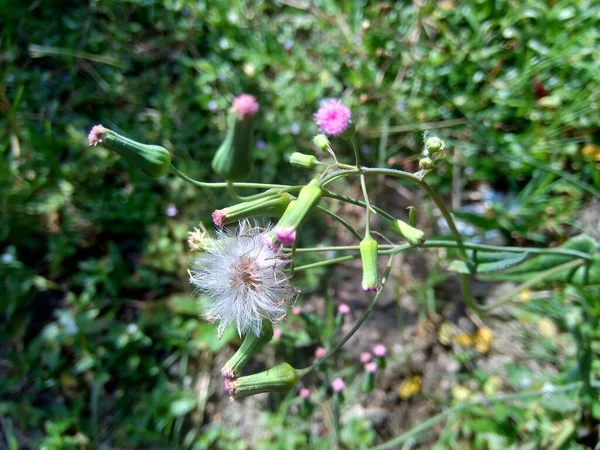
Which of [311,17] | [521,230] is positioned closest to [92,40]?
[311,17]

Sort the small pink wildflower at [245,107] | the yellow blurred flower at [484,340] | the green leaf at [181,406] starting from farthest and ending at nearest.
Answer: the yellow blurred flower at [484,340]
the green leaf at [181,406]
the small pink wildflower at [245,107]

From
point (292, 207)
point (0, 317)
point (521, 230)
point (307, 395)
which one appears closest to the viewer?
point (292, 207)

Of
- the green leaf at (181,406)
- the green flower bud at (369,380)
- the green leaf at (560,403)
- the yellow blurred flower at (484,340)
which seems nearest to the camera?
the green flower bud at (369,380)

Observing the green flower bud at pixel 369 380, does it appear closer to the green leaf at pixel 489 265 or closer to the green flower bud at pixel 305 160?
the green leaf at pixel 489 265

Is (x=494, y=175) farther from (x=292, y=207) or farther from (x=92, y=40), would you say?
(x=92, y=40)

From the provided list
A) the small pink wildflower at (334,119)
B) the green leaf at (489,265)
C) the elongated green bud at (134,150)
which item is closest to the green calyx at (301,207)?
the small pink wildflower at (334,119)

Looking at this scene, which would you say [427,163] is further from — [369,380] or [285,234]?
[369,380]

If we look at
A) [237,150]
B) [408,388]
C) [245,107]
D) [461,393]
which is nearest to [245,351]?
[237,150]
